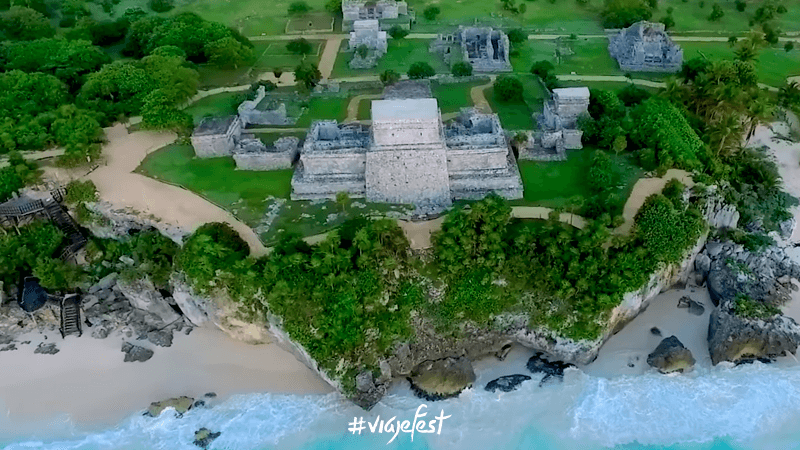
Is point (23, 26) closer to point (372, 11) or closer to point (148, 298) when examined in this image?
point (372, 11)

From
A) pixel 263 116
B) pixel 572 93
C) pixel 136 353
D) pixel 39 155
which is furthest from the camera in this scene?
pixel 263 116

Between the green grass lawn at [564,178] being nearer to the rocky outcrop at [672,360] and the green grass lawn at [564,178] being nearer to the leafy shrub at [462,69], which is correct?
the rocky outcrop at [672,360]

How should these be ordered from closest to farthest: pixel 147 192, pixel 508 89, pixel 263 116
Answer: pixel 147 192 → pixel 263 116 → pixel 508 89

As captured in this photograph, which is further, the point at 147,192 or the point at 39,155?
the point at 39,155

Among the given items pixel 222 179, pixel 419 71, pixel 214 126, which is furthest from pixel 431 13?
pixel 222 179

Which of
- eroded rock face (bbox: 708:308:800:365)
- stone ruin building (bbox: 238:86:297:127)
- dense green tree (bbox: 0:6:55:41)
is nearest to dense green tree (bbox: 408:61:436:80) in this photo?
stone ruin building (bbox: 238:86:297:127)

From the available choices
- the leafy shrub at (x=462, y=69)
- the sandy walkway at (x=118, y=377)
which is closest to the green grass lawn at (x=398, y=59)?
the leafy shrub at (x=462, y=69)

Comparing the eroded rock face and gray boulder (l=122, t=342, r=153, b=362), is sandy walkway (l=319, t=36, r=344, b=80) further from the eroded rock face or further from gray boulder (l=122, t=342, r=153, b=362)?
the eroded rock face
